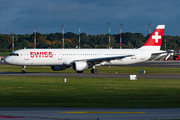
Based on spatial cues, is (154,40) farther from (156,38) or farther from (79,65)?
(79,65)

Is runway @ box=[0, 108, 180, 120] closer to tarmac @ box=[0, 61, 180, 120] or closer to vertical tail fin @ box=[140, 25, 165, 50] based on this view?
tarmac @ box=[0, 61, 180, 120]

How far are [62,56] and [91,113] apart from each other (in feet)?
119

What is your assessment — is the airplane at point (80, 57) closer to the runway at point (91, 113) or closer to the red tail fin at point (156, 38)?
the red tail fin at point (156, 38)

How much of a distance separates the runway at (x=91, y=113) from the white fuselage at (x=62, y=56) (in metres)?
33.5

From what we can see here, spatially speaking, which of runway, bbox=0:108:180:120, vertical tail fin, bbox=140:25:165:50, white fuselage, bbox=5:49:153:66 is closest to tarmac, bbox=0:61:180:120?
runway, bbox=0:108:180:120

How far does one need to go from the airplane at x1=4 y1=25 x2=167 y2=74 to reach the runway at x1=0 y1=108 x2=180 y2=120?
3270 centimetres

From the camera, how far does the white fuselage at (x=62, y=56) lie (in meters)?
51.7

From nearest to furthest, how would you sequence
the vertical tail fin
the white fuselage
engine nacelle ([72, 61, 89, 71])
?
engine nacelle ([72, 61, 89, 71]), the white fuselage, the vertical tail fin

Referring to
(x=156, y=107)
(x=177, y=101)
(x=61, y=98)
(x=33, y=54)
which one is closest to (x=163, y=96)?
(x=177, y=101)

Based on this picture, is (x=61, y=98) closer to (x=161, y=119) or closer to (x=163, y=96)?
(x=163, y=96)

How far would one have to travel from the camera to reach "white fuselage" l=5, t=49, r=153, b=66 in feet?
169

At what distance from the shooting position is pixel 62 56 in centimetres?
Result: 5338

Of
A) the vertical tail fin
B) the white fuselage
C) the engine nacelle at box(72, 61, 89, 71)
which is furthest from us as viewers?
the vertical tail fin

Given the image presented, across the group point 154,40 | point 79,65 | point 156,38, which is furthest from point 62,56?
point 156,38
